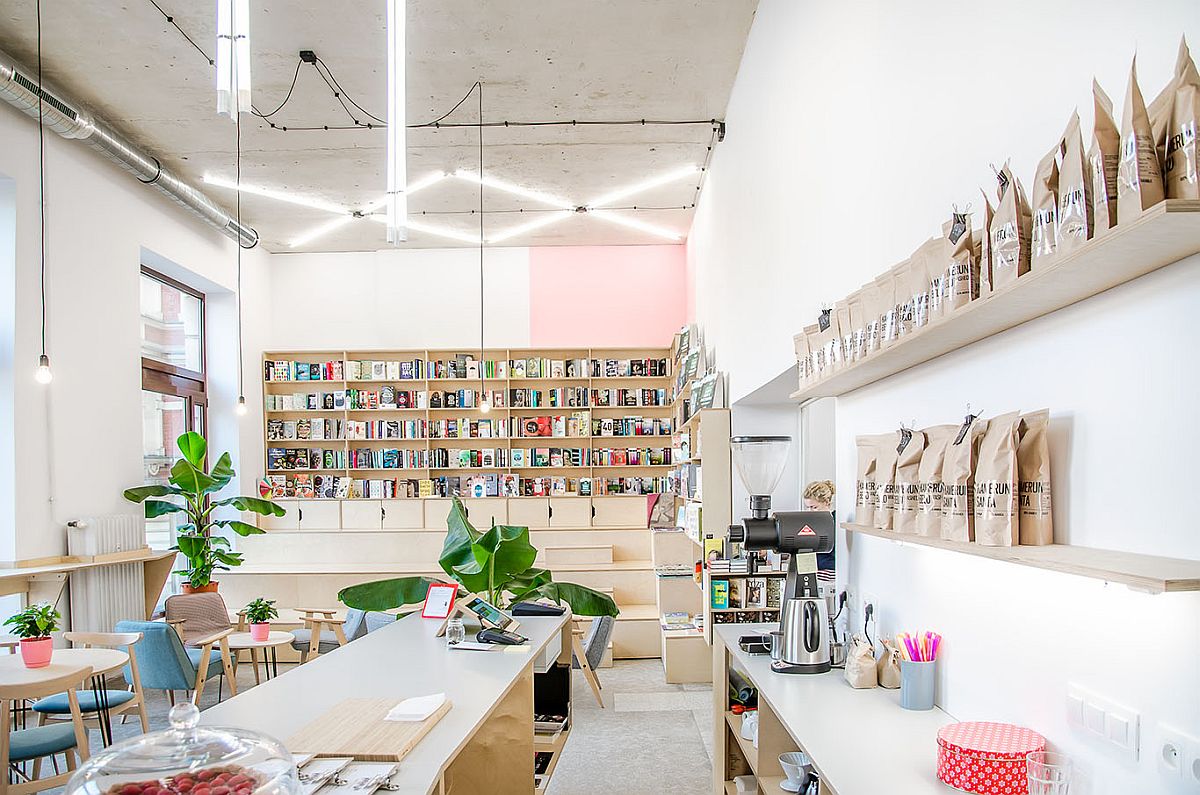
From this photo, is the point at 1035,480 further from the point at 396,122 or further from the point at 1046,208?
the point at 396,122

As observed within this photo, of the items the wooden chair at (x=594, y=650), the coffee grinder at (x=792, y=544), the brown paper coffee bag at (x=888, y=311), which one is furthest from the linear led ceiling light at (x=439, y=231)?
the brown paper coffee bag at (x=888, y=311)

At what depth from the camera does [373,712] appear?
2814mm

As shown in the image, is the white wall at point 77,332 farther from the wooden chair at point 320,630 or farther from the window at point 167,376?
the wooden chair at point 320,630

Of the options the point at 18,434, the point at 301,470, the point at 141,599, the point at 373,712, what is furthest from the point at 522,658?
the point at 301,470

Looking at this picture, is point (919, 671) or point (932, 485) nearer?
point (932, 485)

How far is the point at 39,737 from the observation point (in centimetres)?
428

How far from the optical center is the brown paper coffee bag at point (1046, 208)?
166 centimetres

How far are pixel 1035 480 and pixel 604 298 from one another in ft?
29.1

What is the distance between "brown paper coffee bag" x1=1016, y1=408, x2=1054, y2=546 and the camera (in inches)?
78.0

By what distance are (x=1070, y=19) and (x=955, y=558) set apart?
4.78 ft

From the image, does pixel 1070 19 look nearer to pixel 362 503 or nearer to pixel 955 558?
pixel 955 558

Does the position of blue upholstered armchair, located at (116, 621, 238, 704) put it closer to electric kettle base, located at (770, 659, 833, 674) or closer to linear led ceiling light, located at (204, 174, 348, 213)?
electric kettle base, located at (770, 659, 833, 674)

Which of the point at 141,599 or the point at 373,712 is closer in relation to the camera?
the point at 373,712

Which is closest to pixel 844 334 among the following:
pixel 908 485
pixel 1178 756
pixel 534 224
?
pixel 908 485
